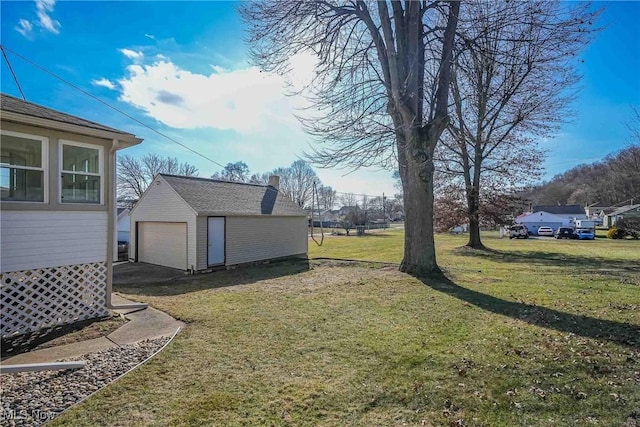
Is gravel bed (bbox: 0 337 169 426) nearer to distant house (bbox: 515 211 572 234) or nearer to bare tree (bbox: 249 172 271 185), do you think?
distant house (bbox: 515 211 572 234)

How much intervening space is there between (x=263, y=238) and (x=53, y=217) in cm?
965

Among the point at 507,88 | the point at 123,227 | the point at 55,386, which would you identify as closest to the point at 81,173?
the point at 55,386

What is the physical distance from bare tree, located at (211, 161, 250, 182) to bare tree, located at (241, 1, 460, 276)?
41004mm

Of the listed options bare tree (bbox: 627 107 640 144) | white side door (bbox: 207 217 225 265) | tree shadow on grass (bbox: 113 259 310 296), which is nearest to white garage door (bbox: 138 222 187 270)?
white side door (bbox: 207 217 225 265)

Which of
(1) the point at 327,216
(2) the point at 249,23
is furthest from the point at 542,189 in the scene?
(2) the point at 249,23

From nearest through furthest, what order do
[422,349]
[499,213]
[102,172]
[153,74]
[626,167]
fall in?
[422,349] → [102,172] → [153,74] → [499,213] → [626,167]

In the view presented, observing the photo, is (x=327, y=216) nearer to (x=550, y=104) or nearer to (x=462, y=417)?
(x=550, y=104)

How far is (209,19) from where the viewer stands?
9.11 metres

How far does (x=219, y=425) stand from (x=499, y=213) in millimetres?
21740

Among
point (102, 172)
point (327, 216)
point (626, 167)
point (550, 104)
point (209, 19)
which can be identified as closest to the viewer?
point (102, 172)

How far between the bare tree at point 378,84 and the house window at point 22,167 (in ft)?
19.9

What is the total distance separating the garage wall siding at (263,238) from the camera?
43.9ft

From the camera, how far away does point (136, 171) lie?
138 ft

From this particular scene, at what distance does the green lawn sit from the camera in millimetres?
2904
